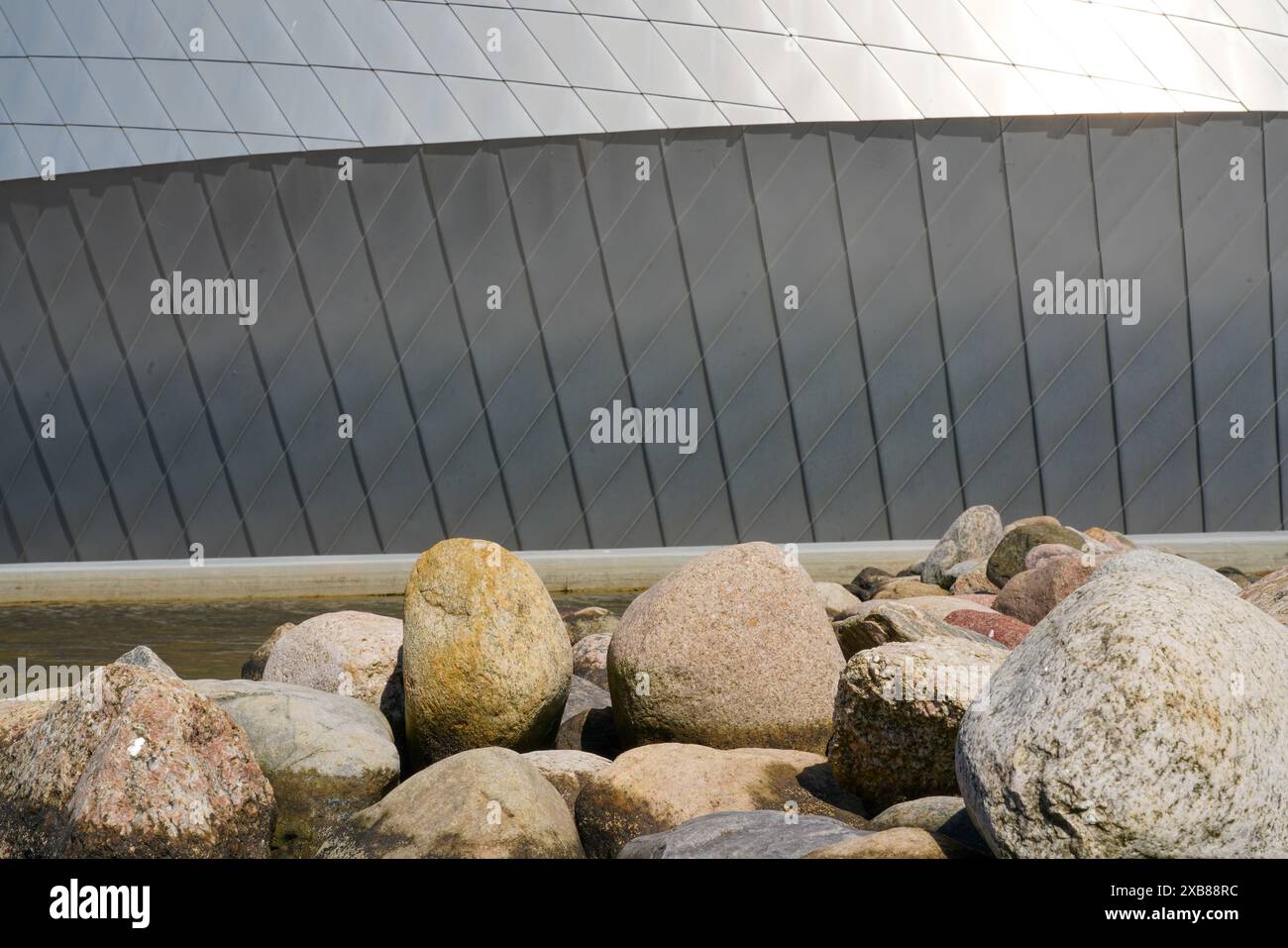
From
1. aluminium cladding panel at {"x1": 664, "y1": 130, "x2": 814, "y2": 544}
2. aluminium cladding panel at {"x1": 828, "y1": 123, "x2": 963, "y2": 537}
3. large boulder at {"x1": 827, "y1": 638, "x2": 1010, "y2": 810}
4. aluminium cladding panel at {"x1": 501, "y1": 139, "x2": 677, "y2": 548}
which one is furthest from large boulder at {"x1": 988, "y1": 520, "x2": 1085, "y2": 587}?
large boulder at {"x1": 827, "y1": 638, "x2": 1010, "y2": 810}

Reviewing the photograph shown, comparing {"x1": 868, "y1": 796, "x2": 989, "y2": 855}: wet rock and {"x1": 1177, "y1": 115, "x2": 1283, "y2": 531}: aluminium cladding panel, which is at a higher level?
{"x1": 1177, "y1": 115, "x2": 1283, "y2": 531}: aluminium cladding panel

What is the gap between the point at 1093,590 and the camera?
5.40 meters

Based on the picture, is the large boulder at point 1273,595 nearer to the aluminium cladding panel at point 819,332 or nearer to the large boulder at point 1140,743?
the large boulder at point 1140,743

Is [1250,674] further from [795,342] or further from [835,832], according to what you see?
[795,342]

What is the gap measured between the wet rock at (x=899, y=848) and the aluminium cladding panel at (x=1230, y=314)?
60.5ft

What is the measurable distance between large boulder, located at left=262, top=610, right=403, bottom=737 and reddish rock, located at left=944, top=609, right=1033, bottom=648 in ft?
16.3

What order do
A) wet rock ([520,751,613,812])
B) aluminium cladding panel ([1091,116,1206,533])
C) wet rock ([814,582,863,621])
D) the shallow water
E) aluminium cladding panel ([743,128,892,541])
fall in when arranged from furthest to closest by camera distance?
aluminium cladding panel ([1091,116,1206,533])
aluminium cladding panel ([743,128,892,541])
the shallow water
wet rock ([814,582,863,621])
wet rock ([520,751,613,812])

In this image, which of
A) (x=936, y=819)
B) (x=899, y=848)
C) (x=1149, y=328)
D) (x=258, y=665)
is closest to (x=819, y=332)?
(x=1149, y=328)

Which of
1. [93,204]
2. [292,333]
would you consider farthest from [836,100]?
[93,204]

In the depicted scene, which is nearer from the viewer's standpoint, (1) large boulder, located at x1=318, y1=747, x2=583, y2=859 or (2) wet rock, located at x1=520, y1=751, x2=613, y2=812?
(1) large boulder, located at x1=318, y1=747, x2=583, y2=859

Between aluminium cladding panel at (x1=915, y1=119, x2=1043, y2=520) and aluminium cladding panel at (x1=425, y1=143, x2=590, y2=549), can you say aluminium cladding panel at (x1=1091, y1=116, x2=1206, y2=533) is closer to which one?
aluminium cladding panel at (x1=915, y1=119, x2=1043, y2=520)

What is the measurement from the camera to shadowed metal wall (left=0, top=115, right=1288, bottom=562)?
20578 mm

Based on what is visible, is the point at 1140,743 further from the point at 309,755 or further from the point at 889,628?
the point at 309,755

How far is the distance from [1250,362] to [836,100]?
887 cm
